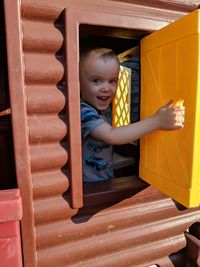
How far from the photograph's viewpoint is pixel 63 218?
1.28m

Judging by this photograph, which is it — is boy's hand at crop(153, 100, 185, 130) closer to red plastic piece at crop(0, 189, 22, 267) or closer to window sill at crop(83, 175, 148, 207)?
window sill at crop(83, 175, 148, 207)

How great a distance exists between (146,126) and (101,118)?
29 cm

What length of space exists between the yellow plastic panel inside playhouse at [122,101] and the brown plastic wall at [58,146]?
855mm

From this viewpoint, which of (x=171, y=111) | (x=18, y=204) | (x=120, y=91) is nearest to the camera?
(x=18, y=204)

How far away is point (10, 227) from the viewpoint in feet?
3.41

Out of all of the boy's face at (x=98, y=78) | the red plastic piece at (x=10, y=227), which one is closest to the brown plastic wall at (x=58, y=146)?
the red plastic piece at (x=10, y=227)

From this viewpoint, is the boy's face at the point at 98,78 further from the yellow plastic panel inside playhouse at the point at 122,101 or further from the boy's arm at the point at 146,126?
the yellow plastic panel inside playhouse at the point at 122,101

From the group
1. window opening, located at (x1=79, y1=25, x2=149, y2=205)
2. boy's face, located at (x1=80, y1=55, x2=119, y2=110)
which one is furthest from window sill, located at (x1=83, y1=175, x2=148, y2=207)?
boy's face, located at (x1=80, y1=55, x2=119, y2=110)

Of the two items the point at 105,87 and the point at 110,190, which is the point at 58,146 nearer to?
the point at 110,190

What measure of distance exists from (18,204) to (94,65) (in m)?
0.78

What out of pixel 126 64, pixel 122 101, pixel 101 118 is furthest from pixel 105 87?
pixel 126 64

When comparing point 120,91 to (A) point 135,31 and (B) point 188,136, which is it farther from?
(B) point 188,136

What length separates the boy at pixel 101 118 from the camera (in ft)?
3.88

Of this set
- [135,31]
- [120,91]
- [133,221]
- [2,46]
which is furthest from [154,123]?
[120,91]
